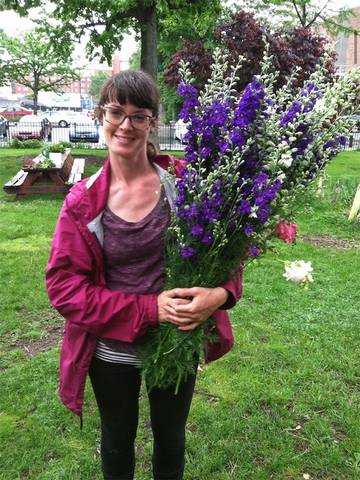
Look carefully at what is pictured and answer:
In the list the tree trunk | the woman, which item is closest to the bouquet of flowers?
the woman

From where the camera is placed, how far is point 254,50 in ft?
24.2

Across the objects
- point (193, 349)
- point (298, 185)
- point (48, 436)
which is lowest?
point (48, 436)

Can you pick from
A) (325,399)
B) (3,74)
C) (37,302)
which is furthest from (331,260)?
(3,74)

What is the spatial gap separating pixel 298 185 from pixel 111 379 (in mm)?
1094

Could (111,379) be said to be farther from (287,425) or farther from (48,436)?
(287,425)

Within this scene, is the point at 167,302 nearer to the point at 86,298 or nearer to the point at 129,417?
the point at 86,298

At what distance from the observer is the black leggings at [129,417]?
1.77 metres

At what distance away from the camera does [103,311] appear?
1531mm

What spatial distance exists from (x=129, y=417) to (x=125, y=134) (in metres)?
1.23

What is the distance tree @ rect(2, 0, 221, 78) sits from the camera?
871cm

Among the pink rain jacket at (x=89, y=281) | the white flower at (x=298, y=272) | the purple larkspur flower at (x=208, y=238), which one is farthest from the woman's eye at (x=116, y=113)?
the white flower at (x=298, y=272)

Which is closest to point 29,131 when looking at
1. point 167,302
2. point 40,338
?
point 40,338

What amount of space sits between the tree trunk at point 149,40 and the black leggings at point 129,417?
27.5ft

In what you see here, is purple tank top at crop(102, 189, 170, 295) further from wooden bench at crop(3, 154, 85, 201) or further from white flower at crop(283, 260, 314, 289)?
wooden bench at crop(3, 154, 85, 201)
